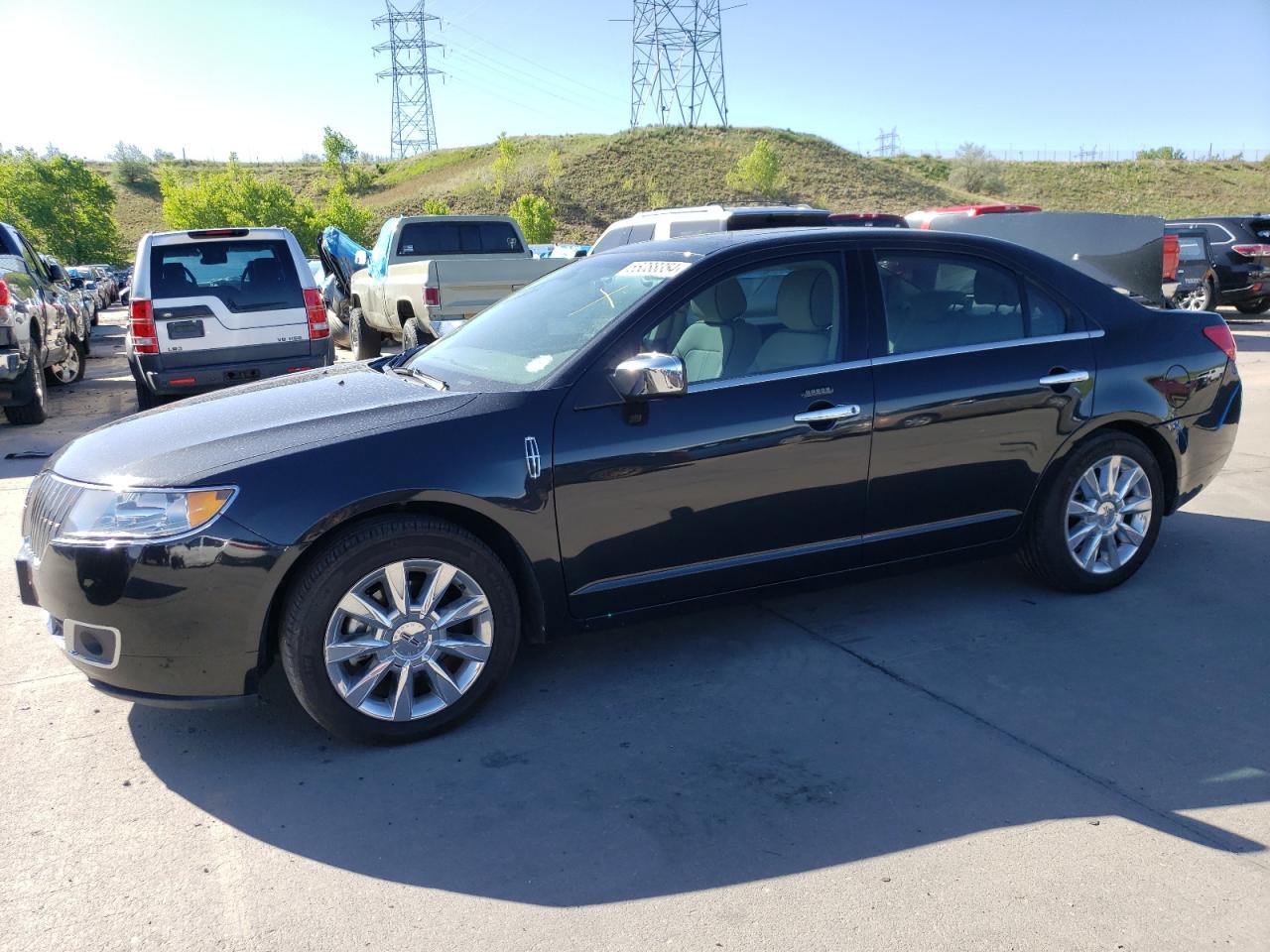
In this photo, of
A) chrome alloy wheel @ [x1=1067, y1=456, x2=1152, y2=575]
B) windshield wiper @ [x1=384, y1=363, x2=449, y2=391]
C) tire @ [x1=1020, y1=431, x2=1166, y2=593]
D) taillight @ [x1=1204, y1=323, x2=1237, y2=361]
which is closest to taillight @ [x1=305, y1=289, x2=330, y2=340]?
windshield wiper @ [x1=384, y1=363, x2=449, y2=391]

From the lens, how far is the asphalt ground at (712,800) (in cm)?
257

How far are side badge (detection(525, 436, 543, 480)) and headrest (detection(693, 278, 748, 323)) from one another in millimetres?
917

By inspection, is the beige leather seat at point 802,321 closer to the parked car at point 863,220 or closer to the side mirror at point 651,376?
the side mirror at point 651,376

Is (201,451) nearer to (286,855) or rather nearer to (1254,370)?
(286,855)

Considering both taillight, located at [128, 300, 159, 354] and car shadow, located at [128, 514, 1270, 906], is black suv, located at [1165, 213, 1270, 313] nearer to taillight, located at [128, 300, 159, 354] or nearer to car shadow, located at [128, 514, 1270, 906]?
car shadow, located at [128, 514, 1270, 906]

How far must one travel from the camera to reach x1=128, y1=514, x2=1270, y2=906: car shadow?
114 inches

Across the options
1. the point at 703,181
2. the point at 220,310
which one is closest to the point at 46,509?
the point at 220,310

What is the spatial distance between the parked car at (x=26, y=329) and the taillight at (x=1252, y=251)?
60.4 feet

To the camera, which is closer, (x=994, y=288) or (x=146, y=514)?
(x=146, y=514)

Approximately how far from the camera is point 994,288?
4.48 metres

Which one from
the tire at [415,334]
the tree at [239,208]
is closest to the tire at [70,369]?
the tire at [415,334]

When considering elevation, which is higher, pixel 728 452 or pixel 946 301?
pixel 946 301

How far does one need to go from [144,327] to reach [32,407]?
212 centimetres

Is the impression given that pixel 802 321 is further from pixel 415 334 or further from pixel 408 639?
pixel 415 334
